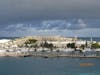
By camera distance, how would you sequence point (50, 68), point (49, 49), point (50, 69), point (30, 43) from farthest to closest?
point (30, 43) < point (49, 49) < point (50, 68) < point (50, 69)

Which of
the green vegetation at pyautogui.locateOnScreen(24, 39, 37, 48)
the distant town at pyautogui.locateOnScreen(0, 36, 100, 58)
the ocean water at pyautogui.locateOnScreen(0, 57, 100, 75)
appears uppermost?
the green vegetation at pyautogui.locateOnScreen(24, 39, 37, 48)

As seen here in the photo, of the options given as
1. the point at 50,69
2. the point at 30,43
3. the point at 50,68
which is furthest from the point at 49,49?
the point at 50,69

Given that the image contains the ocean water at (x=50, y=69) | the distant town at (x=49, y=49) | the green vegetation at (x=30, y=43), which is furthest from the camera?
the green vegetation at (x=30, y=43)

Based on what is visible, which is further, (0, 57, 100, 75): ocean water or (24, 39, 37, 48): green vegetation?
(24, 39, 37, 48): green vegetation

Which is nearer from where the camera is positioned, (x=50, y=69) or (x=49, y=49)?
(x=50, y=69)

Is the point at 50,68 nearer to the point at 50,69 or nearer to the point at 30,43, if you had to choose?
the point at 50,69

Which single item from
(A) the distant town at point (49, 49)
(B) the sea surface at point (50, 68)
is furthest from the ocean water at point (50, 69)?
(A) the distant town at point (49, 49)

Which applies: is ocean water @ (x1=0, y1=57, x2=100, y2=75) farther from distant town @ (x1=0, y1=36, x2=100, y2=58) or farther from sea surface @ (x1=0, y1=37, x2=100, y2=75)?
distant town @ (x1=0, y1=36, x2=100, y2=58)

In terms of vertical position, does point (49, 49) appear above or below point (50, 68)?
above

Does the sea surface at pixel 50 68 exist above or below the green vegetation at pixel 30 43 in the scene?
below

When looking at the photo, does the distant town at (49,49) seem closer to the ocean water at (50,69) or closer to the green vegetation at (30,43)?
the green vegetation at (30,43)

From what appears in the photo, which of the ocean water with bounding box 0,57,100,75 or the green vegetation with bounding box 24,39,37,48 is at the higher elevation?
the green vegetation with bounding box 24,39,37,48

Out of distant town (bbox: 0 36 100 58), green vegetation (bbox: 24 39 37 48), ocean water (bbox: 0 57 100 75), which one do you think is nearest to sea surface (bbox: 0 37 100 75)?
ocean water (bbox: 0 57 100 75)
